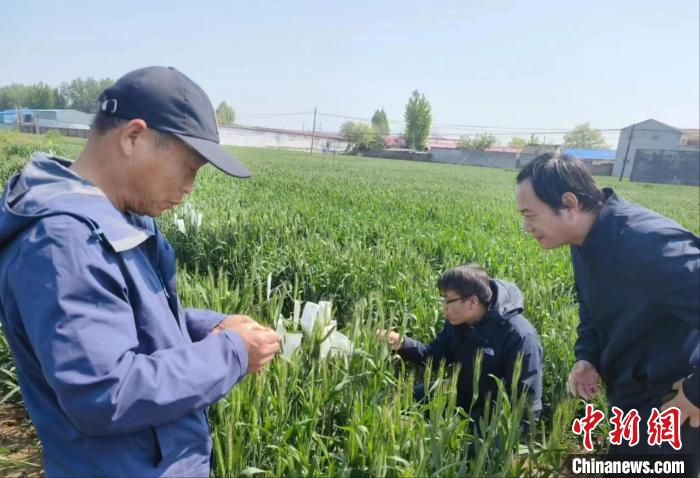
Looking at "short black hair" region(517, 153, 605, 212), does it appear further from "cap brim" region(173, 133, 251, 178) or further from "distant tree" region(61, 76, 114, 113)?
"distant tree" region(61, 76, 114, 113)

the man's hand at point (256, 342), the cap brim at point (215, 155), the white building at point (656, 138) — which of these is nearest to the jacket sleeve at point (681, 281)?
the man's hand at point (256, 342)

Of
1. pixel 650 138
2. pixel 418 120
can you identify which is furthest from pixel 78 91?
pixel 650 138

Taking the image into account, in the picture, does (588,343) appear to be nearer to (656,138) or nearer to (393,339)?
(393,339)

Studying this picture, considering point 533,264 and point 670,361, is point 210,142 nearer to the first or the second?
point 670,361

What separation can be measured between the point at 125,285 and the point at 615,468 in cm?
187

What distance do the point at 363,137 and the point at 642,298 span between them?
76.8 meters

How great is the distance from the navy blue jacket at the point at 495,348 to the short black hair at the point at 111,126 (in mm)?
1670

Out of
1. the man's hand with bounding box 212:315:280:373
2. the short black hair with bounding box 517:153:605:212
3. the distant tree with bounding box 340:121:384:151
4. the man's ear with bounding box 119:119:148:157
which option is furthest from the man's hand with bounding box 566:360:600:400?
the distant tree with bounding box 340:121:384:151

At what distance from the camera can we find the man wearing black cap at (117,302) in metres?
0.90


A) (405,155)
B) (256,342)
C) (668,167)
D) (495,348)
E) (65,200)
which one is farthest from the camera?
(405,155)

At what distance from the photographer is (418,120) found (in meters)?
85.4

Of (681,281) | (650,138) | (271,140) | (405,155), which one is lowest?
(681,281)

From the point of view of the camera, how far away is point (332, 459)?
1736 mm

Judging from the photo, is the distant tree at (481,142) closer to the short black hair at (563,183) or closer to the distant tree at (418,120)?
the distant tree at (418,120)
